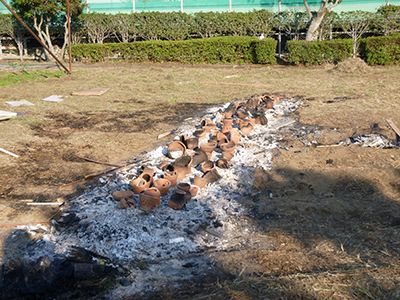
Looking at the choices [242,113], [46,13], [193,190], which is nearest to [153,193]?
[193,190]

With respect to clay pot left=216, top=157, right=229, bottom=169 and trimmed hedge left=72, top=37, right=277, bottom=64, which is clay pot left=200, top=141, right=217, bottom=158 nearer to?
clay pot left=216, top=157, right=229, bottom=169

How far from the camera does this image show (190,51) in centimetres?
1520

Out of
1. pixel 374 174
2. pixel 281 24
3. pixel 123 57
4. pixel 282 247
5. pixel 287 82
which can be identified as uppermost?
pixel 281 24

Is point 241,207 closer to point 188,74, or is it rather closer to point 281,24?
point 188,74

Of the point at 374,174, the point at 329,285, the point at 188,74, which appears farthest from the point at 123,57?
the point at 329,285

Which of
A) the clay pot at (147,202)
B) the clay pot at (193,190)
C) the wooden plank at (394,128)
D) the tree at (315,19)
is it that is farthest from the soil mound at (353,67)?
the clay pot at (147,202)

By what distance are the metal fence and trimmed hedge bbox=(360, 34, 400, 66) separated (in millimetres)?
3313

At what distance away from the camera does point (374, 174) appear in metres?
4.42

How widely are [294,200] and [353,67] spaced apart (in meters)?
9.74

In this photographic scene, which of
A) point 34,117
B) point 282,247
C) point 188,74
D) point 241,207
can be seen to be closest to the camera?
point 282,247

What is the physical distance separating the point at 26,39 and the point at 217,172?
1701 cm

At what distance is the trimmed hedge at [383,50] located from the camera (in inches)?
497

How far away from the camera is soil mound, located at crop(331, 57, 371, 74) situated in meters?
11.9

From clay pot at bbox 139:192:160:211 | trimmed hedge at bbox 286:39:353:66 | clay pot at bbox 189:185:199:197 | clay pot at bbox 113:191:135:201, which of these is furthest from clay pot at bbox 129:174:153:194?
trimmed hedge at bbox 286:39:353:66
